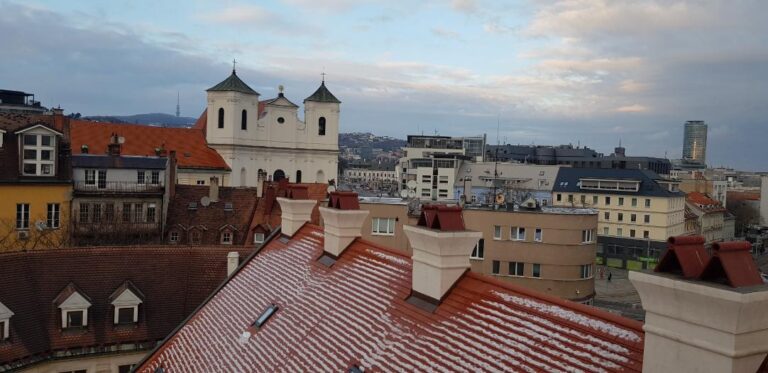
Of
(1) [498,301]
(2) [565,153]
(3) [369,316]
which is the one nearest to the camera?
(1) [498,301]

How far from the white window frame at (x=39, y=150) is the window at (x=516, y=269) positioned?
31.9 m

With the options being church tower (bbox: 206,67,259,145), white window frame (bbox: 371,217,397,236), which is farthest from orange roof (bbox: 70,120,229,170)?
white window frame (bbox: 371,217,397,236)

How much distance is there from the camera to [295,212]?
1872 cm

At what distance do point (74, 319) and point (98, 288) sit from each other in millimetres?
1389

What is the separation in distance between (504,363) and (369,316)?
3591 mm

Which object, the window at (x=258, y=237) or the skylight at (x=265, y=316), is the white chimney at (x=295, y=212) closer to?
the skylight at (x=265, y=316)

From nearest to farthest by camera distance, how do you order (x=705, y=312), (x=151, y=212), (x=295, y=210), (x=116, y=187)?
(x=705, y=312) → (x=295, y=210) → (x=116, y=187) → (x=151, y=212)

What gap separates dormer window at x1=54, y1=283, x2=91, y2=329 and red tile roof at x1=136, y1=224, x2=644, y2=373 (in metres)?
7.76

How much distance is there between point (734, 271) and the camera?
21.6 feet

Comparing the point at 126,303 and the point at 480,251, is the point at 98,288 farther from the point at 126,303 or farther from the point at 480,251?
the point at 480,251

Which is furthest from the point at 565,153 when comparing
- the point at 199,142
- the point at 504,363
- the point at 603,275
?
the point at 504,363

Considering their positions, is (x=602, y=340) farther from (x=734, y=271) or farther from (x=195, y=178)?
(x=195, y=178)

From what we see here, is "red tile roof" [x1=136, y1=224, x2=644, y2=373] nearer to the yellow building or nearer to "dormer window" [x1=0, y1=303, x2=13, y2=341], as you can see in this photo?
"dormer window" [x1=0, y1=303, x2=13, y2=341]

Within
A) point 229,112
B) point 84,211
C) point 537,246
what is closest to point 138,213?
point 84,211
